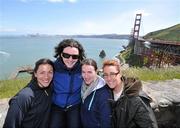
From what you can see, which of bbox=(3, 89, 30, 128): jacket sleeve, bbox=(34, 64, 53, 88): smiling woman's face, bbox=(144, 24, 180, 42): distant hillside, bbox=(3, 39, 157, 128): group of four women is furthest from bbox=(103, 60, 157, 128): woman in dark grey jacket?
bbox=(144, 24, 180, 42): distant hillside

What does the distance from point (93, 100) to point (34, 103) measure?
703 mm

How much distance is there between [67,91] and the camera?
3.38 metres

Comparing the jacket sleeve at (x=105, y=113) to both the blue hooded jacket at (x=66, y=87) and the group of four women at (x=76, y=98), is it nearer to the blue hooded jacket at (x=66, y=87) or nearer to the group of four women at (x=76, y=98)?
the group of four women at (x=76, y=98)

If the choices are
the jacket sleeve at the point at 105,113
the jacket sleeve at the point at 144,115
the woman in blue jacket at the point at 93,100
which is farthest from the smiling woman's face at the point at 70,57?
the jacket sleeve at the point at 144,115

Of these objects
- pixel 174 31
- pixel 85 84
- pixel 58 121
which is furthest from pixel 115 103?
pixel 174 31

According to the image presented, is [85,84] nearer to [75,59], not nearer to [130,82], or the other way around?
[75,59]

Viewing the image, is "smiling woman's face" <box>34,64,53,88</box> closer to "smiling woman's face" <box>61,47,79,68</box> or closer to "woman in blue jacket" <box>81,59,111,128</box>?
"smiling woman's face" <box>61,47,79,68</box>

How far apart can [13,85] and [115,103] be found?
4454 millimetres

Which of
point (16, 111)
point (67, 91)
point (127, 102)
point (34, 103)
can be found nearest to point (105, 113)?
point (127, 102)

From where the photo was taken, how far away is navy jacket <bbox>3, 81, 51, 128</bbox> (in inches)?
118

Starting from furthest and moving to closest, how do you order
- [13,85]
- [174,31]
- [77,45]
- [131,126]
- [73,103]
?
1. [174,31]
2. [13,85]
3. [77,45]
4. [73,103]
5. [131,126]

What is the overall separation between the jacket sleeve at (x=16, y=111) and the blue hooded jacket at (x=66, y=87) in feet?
1.48

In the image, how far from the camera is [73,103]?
3.40m

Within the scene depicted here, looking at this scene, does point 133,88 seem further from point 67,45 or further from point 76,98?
point 67,45
